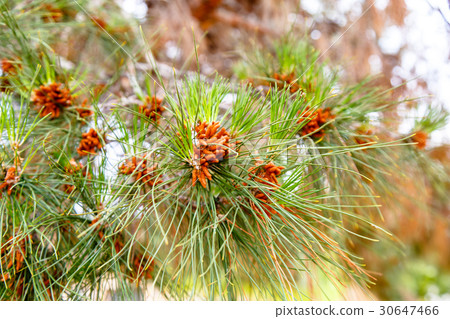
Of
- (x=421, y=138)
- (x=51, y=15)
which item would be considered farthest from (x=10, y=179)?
(x=421, y=138)

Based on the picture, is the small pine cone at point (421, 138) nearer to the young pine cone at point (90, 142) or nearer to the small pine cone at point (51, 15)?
the young pine cone at point (90, 142)

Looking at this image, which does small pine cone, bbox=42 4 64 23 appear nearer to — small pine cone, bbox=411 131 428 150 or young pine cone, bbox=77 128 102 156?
young pine cone, bbox=77 128 102 156

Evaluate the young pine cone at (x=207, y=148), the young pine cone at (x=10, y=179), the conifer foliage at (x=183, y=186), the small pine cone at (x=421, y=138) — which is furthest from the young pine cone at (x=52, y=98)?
the small pine cone at (x=421, y=138)

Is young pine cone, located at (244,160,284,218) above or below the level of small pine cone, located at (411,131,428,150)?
below

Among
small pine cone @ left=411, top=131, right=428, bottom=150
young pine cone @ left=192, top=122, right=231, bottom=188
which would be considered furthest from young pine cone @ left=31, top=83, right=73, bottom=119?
small pine cone @ left=411, top=131, right=428, bottom=150
